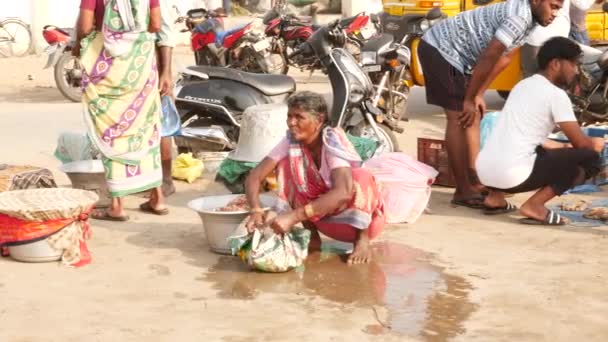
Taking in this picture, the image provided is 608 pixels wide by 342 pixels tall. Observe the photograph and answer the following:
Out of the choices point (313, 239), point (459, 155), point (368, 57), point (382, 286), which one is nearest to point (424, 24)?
point (368, 57)

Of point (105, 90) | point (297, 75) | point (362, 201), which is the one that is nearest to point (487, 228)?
point (362, 201)

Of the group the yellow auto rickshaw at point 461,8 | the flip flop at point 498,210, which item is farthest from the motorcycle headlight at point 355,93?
the yellow auto rickshaw at point 461,8

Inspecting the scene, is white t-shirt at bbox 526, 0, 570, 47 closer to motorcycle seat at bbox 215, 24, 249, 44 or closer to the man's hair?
the man's hair

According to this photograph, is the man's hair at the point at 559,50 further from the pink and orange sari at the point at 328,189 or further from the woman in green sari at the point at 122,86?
the woman in green sari at the point at 122,86

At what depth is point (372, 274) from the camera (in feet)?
17.4

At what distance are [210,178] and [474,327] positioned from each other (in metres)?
3.86

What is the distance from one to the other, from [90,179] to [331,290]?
2423 mm

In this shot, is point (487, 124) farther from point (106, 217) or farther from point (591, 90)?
point (106, 217)

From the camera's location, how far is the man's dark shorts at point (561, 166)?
6312 mm

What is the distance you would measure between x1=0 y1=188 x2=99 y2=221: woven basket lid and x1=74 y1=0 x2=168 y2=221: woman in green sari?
0.57 meters

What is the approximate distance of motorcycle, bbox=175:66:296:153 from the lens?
8336 mm

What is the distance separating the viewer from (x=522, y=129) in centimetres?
631

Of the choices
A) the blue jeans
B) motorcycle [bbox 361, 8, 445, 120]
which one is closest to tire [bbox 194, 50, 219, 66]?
motorcycle [bbox 361, 8, 445, 120]

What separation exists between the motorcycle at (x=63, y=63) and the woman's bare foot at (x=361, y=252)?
756 centimetres
